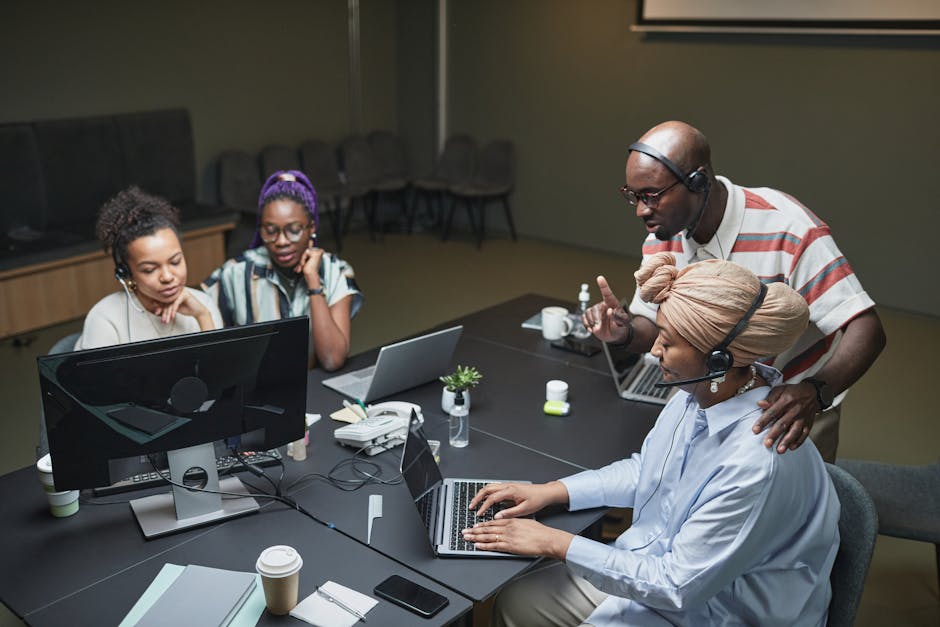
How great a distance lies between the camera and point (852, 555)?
1.80m

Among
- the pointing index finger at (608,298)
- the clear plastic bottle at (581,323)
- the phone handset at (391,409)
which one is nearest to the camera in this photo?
the pointing index finger at (608,298)

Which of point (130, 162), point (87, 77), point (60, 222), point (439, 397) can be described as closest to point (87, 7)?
point (87, 77)

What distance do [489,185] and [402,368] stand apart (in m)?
5.28

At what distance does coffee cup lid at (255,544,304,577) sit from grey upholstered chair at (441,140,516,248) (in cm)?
600

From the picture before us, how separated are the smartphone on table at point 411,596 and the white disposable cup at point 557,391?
3.36ft

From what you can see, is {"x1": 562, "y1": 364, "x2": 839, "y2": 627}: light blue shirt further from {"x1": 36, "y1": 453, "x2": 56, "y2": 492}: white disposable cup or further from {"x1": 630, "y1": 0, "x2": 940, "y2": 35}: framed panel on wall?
{"x1": 630, "y1": 0, "x2": 940, "y2": 35}: framed panel on wall

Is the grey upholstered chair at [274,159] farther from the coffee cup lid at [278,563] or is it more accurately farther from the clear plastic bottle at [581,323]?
the coffee cup lid at [278,563]

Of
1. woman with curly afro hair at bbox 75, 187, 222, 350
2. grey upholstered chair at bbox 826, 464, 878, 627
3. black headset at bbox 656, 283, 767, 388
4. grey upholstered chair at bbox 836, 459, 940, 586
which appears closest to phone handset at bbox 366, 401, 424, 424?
woman with curly afro hair at bbox 75, 187, 222, 350

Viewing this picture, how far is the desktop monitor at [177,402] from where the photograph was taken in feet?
6.14

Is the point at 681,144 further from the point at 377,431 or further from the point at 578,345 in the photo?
the point at 377,431

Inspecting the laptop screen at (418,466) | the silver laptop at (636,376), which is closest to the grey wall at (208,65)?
the silver laptop at (636,376)

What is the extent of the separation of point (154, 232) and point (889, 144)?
5262 millimetres

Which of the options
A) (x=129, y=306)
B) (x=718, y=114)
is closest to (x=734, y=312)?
(x=129, y=306)

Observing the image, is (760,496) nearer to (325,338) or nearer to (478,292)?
(325,338)
